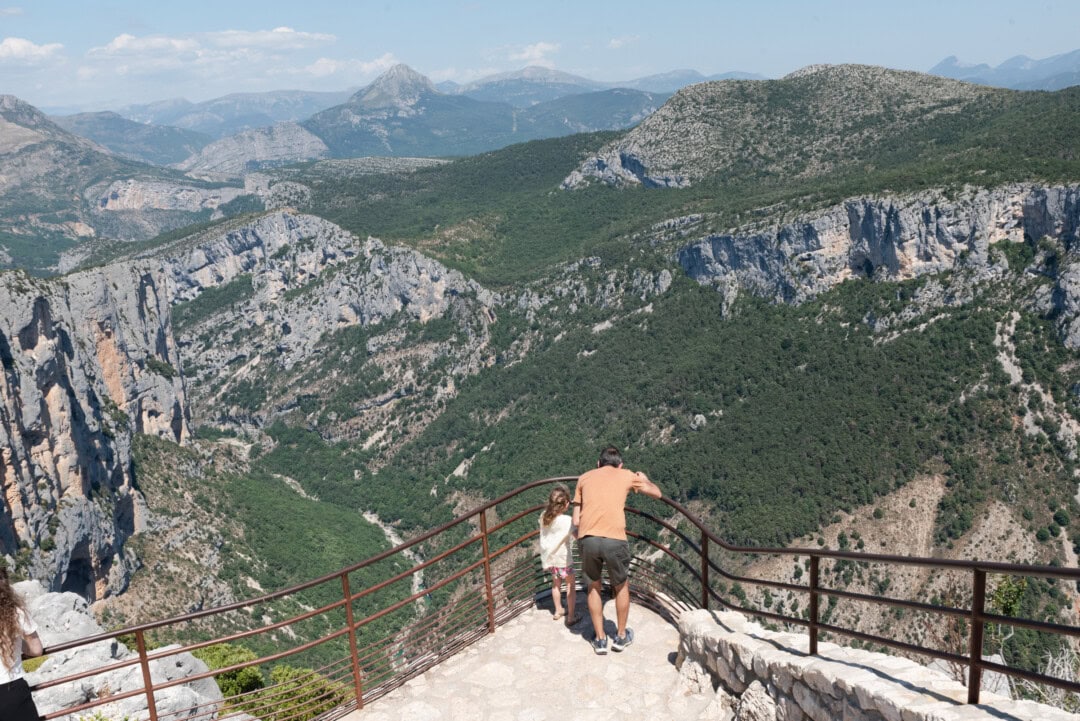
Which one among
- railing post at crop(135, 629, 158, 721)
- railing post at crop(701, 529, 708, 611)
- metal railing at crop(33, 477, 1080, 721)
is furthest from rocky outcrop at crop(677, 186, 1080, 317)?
railing post at crop(135, 629, 158, 721)

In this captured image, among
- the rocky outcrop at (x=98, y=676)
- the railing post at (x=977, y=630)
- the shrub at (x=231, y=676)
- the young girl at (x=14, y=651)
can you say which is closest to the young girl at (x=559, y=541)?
the rocky outcrop at (x=98, y=676)

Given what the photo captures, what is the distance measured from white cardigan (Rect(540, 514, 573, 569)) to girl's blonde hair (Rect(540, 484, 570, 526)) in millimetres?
72

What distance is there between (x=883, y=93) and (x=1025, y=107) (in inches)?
1062

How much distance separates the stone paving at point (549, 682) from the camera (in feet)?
25.5

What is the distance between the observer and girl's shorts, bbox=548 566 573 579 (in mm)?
9470

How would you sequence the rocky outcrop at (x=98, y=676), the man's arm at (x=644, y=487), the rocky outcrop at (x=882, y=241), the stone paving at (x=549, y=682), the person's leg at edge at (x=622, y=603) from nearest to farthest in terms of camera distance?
1. the stone paving at (x=549, y=682)
2. the man's arm at (x=644, y=487)
3. the person's leg at edge at (x=622, y=603)
4. the rocky outcrop at (x=98, y=676)
5. the rocky outcrop at (x=882, y=241)

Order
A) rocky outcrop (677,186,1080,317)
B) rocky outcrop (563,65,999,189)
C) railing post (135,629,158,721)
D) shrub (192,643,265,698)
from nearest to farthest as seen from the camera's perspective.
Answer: railing post (135,629,158,721)
shrub (192,643,265,698)
rocky outcrop (677,186,1080,317)
rocky outcrop (563,65,999,189)

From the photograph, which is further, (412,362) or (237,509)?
(412,362)

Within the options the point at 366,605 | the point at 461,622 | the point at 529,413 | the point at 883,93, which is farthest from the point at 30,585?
the point at 883,93

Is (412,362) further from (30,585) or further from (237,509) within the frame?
(30,585)

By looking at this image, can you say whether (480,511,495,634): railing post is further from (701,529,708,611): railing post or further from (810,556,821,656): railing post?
(810,556,821,656): railing post

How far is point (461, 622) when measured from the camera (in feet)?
31.2

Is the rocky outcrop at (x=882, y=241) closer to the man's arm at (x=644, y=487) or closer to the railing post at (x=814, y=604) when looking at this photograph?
the man's arm at (x=644, y=487)

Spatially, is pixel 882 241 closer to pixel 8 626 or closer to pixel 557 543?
pixel 557 543
